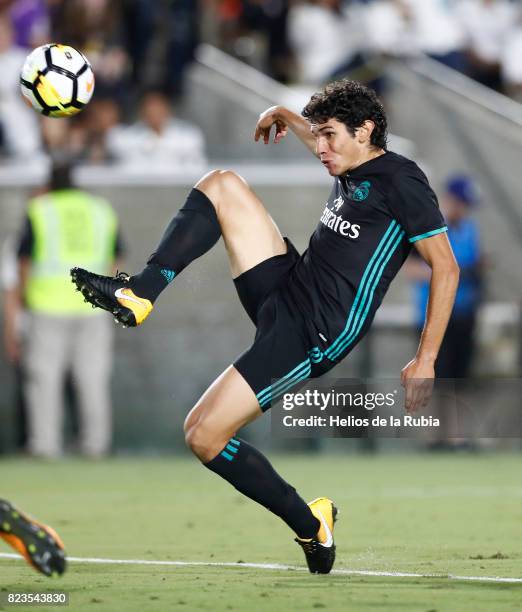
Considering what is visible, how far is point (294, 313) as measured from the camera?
21.6 feet

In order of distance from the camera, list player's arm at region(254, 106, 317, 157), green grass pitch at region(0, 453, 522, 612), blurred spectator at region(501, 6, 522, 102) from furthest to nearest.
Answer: blurred spectator at region(501, 6, 522, 102), player's arm at region(254, 106, 317, 157), green grass pitch at region(0, 453, 522, 612)

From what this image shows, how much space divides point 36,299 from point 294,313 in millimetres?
6760

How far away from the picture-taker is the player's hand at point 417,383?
6203mm

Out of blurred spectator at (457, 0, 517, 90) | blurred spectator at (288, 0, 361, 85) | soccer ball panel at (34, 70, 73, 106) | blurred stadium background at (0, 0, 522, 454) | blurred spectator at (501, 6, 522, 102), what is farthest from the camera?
blurred spectator at (457, 0, 517, 90)

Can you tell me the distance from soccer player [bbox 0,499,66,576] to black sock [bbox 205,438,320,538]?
1189mm

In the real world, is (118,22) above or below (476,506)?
above

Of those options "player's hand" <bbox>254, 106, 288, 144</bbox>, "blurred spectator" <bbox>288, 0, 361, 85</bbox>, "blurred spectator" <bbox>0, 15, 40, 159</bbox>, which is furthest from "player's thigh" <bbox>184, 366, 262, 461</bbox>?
"blurred spectator" <bbox>288, 0, 361, 85</bbox>

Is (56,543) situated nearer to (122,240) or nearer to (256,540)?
(256,540)

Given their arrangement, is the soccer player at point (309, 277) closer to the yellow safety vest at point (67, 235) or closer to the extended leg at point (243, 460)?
the extended leg at point (243, 460)

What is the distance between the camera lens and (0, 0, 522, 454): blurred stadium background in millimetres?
13750

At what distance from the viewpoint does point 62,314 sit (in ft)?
42.8

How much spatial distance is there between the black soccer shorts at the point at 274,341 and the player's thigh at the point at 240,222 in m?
0.05

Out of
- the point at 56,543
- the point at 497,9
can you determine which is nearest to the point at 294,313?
the point at 56,543

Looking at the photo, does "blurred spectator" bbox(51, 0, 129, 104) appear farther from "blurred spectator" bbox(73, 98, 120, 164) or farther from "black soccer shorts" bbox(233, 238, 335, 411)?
"black soccer shorts" bbox(233, 238, 335, 411)
